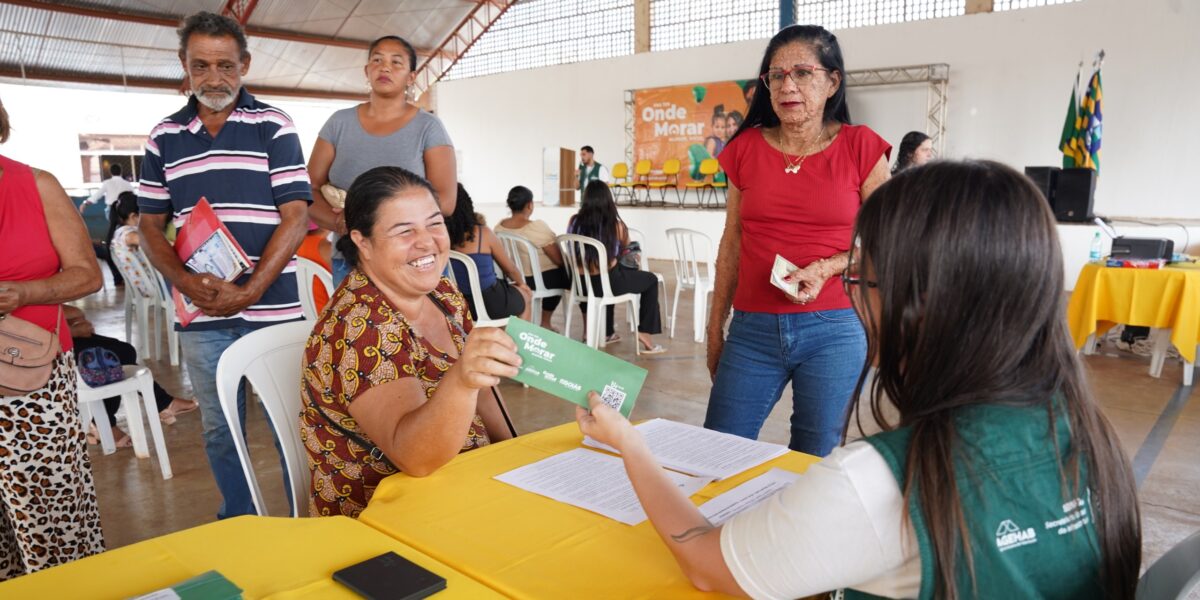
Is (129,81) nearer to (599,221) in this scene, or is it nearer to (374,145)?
(599,221)

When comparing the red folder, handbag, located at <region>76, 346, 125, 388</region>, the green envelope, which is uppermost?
the red folder

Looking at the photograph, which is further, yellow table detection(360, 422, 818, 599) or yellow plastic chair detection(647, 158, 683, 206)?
yellow plastic chair detection(647, 158, 683, 206)

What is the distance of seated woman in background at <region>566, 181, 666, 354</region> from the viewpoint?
5191mm

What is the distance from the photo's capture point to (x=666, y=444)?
1.50 m

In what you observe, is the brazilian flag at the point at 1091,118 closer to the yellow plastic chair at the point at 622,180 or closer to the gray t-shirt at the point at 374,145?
the gray t-shirt at the point at 374,145

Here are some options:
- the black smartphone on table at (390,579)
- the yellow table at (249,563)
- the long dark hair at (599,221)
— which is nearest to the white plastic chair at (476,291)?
the long dark hair at (599,221)

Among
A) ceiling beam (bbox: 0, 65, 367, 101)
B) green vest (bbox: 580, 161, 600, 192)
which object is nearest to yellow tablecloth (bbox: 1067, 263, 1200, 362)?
green vest (bbox: 580, 161, 600, 192)

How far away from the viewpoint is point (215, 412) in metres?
2.32

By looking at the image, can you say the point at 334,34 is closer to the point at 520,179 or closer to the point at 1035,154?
the point at 520,179

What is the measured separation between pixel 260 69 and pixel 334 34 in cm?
163

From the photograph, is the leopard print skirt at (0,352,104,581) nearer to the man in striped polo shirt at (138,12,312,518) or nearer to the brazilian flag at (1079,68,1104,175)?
the man in striped polo shirt at (138,12,312,518)

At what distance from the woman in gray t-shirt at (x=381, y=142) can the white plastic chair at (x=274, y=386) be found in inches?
33.3

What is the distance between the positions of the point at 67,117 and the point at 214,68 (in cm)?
1572

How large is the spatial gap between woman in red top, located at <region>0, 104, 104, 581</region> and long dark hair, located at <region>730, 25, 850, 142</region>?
1694 millimetres
